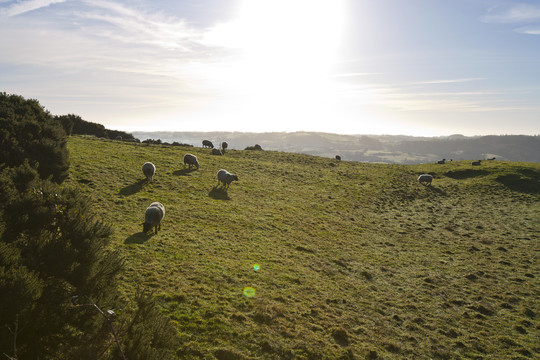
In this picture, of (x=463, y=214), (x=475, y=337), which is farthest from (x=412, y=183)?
(x=475, y=337)

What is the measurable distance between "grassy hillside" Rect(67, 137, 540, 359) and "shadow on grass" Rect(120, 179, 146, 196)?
9.1 inches

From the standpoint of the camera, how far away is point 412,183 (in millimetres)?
45000

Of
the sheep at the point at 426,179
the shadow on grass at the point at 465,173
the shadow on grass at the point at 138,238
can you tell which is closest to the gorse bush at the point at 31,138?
the shadow on grass at the point at 138,238

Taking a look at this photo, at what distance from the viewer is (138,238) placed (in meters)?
14.4

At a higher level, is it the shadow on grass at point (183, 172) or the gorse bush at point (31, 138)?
the gorse bush at point (31, 138)

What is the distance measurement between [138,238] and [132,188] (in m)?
9.83

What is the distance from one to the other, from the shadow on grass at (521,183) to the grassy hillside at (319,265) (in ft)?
25.3

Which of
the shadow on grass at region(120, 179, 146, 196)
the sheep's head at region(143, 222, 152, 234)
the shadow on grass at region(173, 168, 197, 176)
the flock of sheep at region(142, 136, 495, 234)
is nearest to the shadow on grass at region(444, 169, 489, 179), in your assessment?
the flock of sheep at region(142, 136, 495, 234)

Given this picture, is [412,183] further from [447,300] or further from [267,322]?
[267,322]

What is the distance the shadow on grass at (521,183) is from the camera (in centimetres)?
4219

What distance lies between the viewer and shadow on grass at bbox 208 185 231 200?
25763mm

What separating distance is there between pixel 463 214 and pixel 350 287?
26429 mm

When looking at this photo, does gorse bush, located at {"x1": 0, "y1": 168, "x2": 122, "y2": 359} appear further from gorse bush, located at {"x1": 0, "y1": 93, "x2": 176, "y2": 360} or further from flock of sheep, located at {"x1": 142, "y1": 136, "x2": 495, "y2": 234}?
flock of sheep, located at {"x1": 142, "y1": 136, "x2": 495, "y2": 234}

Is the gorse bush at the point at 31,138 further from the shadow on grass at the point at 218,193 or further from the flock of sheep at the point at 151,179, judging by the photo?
the shadow on grass at the point at 218,193
